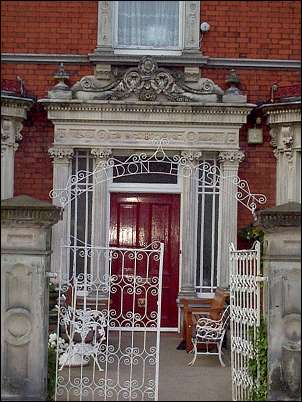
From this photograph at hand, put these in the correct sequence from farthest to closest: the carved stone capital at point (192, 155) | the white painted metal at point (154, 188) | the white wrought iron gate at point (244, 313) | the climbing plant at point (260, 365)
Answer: the white painted metal at point (154, 188) < the carved stone capital at point (192, 155) < the white wrought iron gate at point (244, 313) < the climbing plant at point (260, 365)

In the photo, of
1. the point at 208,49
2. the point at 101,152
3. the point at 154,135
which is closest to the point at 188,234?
the point at 154,135

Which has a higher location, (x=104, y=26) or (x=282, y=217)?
(x=104, y=26)

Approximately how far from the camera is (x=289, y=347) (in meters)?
6.61

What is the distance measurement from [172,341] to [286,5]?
5.36 m

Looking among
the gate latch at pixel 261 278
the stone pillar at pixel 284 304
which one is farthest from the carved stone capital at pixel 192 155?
the stone pillar at pixel 284 304

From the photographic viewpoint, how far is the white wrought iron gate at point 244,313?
704 cm

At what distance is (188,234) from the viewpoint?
11609 millimetres

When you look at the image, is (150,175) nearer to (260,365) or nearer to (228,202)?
(228,202)

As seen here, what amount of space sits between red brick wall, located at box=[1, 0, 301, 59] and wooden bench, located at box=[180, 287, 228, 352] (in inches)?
147

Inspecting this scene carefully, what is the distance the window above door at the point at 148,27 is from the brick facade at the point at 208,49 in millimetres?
171

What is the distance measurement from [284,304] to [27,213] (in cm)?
240

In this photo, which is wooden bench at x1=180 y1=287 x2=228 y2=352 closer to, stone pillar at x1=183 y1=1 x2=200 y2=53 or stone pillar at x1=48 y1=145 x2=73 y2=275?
stone pillar at x1=48 y1=145 x2=73 y2=275

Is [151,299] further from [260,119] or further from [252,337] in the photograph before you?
[252,337]

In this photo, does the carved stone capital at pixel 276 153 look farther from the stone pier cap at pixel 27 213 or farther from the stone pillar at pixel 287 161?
the stone pier cap at pixel 27 213
